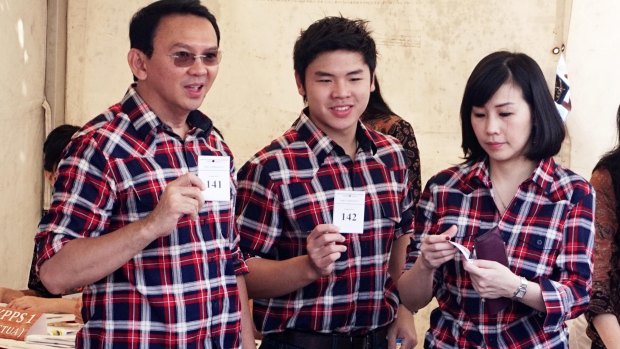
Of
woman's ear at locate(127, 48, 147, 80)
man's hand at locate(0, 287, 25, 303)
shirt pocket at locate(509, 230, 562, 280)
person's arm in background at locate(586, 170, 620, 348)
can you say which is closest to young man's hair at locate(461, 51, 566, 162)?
shirt pocket at locate(509, 230, 562, 280)

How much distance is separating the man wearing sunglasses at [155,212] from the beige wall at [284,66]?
287 cm

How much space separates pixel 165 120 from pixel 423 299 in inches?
41.2

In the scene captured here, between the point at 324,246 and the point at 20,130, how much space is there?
3705 millimetres

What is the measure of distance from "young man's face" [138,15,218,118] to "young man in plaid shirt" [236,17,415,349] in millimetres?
444

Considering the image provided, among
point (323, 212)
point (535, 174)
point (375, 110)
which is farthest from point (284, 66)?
point (535, 174)

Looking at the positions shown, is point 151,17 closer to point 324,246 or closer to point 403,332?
point 324,246

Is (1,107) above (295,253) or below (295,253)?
above

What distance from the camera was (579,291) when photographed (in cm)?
285

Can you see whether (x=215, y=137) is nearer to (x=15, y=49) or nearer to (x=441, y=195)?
(x=441, y=195)

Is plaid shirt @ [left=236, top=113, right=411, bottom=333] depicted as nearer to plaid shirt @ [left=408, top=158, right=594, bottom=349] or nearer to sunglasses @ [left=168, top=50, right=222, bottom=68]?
plaid shirt @ [left=408, top=158, right=594, bottom=349]

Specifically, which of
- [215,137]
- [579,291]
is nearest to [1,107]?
[215,137]

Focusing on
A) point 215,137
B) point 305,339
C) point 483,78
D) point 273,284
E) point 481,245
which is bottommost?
point 305,339

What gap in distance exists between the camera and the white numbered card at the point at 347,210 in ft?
9.95

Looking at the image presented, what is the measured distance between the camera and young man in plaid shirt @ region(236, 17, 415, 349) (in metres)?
3.22
